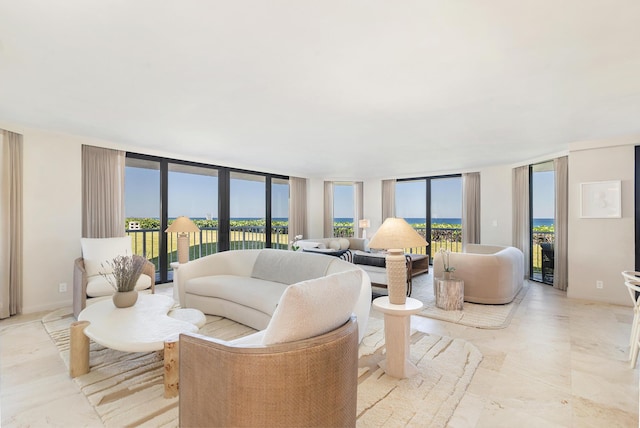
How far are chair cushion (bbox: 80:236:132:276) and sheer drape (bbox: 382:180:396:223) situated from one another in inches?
245

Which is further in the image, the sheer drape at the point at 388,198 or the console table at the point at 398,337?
the sheer drape at the point at 388,198

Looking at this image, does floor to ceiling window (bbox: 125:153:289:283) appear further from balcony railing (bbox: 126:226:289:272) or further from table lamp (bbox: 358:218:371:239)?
table lamp (bbox: 358:218:371:239)

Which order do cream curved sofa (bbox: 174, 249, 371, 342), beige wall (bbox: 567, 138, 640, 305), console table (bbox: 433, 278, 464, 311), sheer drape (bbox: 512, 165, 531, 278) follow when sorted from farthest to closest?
sheer drape (bbox: 512, 165, 531, 278) → beige wall (bbox: 567, 138, 640, 305) → console table (bbox: 433, 278, 464, 311) → cream curved sofa (bbox: 174, 249, 371, 342)

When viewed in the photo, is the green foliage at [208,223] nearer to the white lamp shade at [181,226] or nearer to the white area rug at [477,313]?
the white lamp shade at [181,226]

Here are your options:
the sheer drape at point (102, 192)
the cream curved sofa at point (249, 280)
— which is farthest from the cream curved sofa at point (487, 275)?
the sheer drape at point (102, 192)

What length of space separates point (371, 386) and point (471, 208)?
5941 millimetres

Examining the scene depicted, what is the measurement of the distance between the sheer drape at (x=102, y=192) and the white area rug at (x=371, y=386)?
1.88 metres

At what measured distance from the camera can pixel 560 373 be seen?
2.38 m

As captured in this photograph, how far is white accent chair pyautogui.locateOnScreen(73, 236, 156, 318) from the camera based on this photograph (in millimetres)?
3398

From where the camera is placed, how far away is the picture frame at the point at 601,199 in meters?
4.26

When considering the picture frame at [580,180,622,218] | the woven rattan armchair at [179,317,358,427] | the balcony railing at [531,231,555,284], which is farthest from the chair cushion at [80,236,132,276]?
the balcony railing at [531,231,555,284]

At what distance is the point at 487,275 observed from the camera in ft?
14.0

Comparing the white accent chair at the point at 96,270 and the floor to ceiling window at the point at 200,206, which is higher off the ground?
the floor to ceiling window at the point at 200,206

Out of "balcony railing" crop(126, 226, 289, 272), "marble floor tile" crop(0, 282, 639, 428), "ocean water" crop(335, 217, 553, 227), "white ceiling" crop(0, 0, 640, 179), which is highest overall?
"white ceiling" crop(0, 0, 640, 179)
